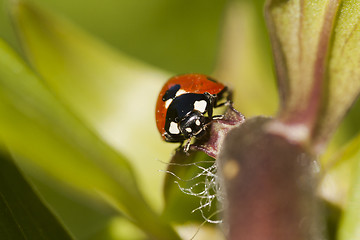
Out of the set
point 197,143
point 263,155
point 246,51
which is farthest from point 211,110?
point 246,51

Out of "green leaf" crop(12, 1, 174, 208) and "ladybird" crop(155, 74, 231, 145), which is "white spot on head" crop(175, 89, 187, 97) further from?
"green leaf" crop(12, 1, 174, 208)

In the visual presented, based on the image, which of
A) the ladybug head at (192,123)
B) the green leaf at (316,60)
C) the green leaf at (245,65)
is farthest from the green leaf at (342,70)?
the green leaf at (245,65)

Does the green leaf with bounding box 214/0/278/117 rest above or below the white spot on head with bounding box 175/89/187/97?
above

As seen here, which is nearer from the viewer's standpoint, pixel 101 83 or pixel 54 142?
pixel 54 142

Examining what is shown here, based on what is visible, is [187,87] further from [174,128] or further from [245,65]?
[245,65]

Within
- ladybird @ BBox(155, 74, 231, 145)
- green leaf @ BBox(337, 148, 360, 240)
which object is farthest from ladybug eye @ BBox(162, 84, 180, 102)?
green leaf @ BBox(337, 148, 360, 240)

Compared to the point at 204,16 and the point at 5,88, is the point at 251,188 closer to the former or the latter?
the point at 5,88

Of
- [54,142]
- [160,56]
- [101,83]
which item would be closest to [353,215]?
[54,142]
